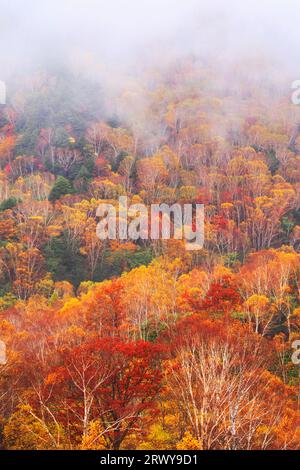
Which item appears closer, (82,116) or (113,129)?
(113,129)

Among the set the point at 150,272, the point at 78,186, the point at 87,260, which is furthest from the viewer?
the point at 78,186

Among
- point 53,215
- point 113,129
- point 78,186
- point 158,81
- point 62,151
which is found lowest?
point 53,215

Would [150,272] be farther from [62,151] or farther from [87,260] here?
[62,151]

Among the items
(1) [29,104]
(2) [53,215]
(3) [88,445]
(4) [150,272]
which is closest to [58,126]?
(1) [29,104]

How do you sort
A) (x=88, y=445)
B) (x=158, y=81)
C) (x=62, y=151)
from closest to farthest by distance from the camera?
(x=88, y=445) → (x=62, y=151) → (x=158, y=81)

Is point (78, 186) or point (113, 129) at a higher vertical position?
point (113, 129)
